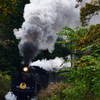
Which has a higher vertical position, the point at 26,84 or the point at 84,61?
the point at 84,61

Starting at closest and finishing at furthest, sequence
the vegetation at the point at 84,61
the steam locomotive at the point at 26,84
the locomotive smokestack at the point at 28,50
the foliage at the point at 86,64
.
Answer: the foliage at the point at 86,64
the vegetation at the point at 84,61
the steam locomotive at the point at 26,84
the locomotive smokestack at the point at 28,50

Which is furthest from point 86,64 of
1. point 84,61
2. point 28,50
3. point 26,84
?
point 28,50

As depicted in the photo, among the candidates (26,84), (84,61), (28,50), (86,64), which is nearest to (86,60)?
(84,61)

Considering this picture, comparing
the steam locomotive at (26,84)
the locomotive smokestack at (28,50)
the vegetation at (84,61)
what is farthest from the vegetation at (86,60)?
the locomotive smokestack at (28,50)

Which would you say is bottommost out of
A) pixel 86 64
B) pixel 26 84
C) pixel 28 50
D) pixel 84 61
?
pixel 26 84

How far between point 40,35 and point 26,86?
4877 millimetres

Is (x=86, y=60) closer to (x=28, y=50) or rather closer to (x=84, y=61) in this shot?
(x=84, y=61)

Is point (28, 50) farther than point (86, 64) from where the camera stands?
Yes

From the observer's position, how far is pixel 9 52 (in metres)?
22.0

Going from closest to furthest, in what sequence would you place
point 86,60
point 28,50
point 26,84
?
point 86,60 < point 26,84 < point 28,50

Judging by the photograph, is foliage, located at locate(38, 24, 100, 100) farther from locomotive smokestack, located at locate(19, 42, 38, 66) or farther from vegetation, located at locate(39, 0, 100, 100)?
locomotive smokestack, located at locate(19, 42, 38, 66)

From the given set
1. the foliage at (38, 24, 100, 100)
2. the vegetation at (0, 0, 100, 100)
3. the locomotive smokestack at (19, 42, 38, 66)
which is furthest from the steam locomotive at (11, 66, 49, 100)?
the foliage at (38, 24, 100, 100)

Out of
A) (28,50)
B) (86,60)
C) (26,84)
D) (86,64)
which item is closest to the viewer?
(86,64)

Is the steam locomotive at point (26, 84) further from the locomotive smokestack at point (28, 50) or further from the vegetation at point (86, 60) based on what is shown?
the vegetation at point (86, 60)
